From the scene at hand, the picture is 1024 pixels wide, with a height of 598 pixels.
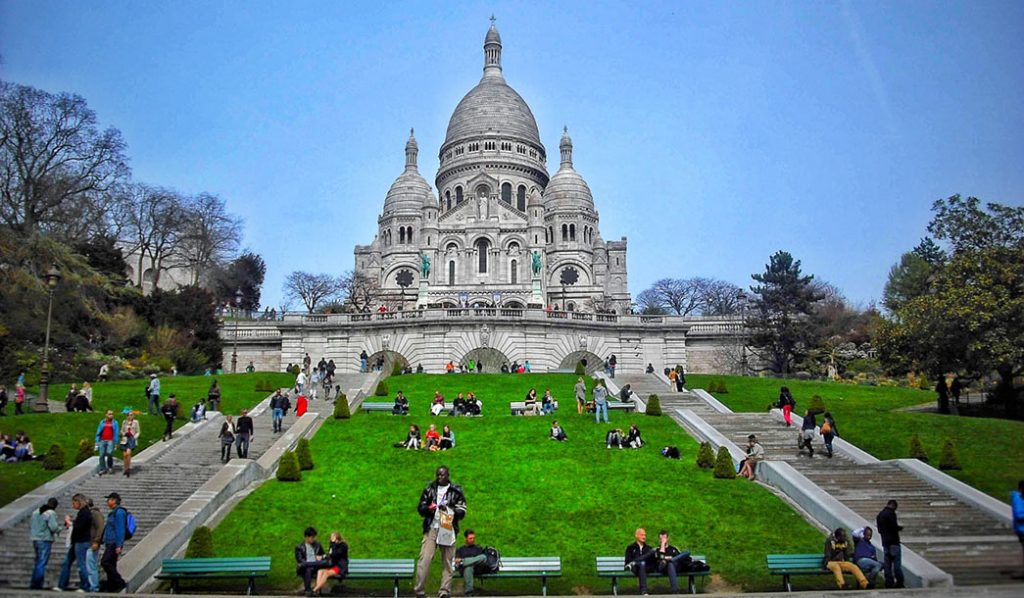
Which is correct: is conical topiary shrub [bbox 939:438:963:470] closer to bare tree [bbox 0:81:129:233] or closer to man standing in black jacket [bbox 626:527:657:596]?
man standing in black jacket [bbox 626:527:657:596]

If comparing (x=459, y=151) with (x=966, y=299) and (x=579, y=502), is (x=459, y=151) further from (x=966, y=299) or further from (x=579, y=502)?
(x=579, y=502)

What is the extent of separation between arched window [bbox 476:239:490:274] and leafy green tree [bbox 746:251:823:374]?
40378 millimetres

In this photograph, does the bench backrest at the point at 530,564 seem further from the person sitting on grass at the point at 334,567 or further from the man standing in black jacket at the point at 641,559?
the person sitting on grass at the point at 334,567

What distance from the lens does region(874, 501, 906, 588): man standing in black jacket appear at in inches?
567

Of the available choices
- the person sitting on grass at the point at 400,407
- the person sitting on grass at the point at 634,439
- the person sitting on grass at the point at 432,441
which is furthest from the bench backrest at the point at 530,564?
the person sitting on grass at the point at 400,407

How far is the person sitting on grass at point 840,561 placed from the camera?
575 inches

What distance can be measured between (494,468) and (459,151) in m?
94.0

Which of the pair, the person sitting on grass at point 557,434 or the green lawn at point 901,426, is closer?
the green lawn at point 901,426

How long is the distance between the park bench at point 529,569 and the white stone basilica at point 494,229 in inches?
2558

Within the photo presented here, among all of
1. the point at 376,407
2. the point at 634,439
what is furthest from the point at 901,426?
the point at 376,407

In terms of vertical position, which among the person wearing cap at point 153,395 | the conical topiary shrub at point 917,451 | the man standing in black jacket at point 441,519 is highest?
the person wearing cap at point 153,395

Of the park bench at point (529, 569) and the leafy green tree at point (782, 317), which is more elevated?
the leafy green tree at point (782, 317)

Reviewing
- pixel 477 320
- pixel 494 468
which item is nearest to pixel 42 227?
pixel 477 320

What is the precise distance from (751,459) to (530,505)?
244 inches
